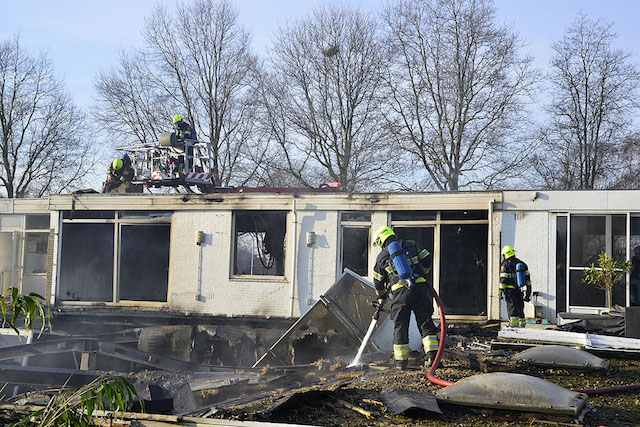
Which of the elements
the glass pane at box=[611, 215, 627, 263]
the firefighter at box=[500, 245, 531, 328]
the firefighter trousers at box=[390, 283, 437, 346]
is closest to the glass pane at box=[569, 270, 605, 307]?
the glass pane at box=[611, 215, 627, 263]

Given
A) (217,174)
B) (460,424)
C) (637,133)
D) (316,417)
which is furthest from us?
(217,174)

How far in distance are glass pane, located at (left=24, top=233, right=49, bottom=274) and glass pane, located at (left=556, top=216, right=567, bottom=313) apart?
43.7 feet

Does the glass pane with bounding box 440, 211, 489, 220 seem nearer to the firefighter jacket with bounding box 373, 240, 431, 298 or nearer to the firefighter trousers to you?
the firefighter jacket with bounding box 373, 240, 431, 298

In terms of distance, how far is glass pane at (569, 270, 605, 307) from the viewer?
11750 mm

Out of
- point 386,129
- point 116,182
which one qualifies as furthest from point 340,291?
point 386,129

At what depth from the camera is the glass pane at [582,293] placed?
11.8 m

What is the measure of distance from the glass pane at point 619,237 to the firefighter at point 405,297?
563 cm

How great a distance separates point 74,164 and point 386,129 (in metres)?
16.3

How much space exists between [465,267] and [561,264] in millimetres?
2634

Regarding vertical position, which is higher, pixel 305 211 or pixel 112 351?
pixel 305 211

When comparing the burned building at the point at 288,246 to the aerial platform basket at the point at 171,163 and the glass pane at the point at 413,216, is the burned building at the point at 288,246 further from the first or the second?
the aerial platform basket at the point at 171,163

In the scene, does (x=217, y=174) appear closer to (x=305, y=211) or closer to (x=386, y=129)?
(x=386, y=129)

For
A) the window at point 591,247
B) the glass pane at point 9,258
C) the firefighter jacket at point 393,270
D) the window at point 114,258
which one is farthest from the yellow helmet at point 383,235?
the glass pane at point 9,258

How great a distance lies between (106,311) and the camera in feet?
48.1
